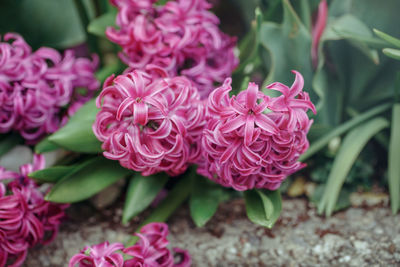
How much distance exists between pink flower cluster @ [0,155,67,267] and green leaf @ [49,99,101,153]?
11 cm

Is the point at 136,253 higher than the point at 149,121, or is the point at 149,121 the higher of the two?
the point at 149,121

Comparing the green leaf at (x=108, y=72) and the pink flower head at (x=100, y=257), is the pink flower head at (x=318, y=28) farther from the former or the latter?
the pink flower head at (x=100, y=257)

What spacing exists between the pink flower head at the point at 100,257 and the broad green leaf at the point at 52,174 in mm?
153

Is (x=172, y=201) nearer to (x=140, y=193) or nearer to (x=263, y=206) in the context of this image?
(x=140, y=193)

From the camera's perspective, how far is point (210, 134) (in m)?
0.64

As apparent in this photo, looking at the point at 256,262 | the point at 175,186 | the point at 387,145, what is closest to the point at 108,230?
the point at 175,186

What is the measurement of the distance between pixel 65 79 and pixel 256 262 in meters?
0.53

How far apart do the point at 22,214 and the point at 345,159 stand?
2.08 ft

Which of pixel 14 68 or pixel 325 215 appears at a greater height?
pixel 14 68

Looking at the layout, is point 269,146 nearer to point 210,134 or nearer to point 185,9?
point 210,134

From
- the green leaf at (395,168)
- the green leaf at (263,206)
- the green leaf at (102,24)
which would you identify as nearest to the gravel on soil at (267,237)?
the green leaf at (395,168)

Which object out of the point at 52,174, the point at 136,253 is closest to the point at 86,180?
the point at 52,174

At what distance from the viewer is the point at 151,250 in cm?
72

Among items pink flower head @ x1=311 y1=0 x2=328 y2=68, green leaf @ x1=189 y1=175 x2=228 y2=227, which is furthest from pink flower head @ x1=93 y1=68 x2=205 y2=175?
pink flower head @ x1=311 y1=0 x2=328 y2=68
